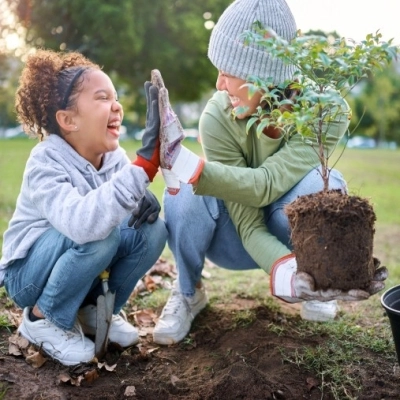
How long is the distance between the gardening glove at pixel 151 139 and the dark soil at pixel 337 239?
55cm

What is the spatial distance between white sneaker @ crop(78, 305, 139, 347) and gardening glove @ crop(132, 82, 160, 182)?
0.81 m

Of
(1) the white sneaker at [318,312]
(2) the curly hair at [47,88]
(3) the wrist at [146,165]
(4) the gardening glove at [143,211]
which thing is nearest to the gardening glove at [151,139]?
(3) the wrist at [146,165]

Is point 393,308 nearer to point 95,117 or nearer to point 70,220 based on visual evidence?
point 70,220

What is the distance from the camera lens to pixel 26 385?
7.27ft

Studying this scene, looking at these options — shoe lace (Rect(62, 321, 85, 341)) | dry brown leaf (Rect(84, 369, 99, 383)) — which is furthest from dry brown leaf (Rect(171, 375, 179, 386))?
shoe lace (Rect(62, 321, 85, 341))

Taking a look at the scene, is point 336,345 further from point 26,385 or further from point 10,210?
point 10,210

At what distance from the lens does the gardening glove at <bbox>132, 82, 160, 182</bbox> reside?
2104 millimetres

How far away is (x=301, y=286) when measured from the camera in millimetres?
2049

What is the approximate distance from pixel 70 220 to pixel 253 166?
3.10ft

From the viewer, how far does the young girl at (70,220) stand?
7.46 feet

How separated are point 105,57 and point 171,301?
1723cm

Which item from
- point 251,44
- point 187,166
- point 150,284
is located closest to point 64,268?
point 187,166

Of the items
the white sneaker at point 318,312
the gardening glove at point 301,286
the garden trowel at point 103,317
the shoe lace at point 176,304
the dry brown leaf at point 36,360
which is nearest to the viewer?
the gardening glove at point 301,286

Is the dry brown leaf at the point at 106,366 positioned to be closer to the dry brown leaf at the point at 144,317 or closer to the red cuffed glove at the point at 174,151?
the dry brown leaf at the point at 144,317
